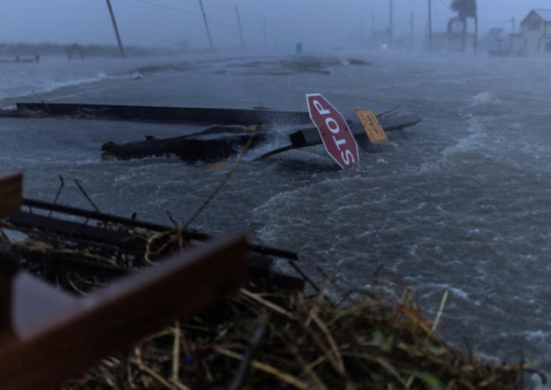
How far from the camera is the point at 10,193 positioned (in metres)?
2.23

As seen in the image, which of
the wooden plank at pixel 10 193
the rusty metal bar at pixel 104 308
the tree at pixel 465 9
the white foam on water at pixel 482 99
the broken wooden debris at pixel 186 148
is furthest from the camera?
the tree at pixel 465 9

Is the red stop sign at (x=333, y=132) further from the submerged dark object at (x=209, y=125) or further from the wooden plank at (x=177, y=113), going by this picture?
the wooden plank at (x=177, y=113)

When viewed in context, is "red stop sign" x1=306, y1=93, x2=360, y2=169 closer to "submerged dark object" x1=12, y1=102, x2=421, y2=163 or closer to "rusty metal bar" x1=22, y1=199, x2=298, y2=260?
"submerged dark object" x1=12, y1=102, x2=421, y2=163

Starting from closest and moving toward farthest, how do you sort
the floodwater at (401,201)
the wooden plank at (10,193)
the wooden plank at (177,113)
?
the wooden plank at (10,193) < the floodwater at (401,201) < the wooden plank at (177,113)

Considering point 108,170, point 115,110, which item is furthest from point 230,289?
point 115,110

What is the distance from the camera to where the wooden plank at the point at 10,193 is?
2.17 meters

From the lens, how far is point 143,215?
5.96 meters

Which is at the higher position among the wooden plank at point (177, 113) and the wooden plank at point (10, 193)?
the wooden plank at point (10, 193)

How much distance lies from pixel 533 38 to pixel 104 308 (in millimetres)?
100342

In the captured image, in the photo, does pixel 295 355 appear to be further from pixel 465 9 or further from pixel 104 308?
pixel 465 9

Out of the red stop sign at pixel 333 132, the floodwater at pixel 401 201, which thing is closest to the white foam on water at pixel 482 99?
the floodwater at pixel 401 201

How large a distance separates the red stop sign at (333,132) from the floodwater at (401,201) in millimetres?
251

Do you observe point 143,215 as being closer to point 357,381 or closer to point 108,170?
point 108,170

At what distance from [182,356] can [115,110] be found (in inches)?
535
